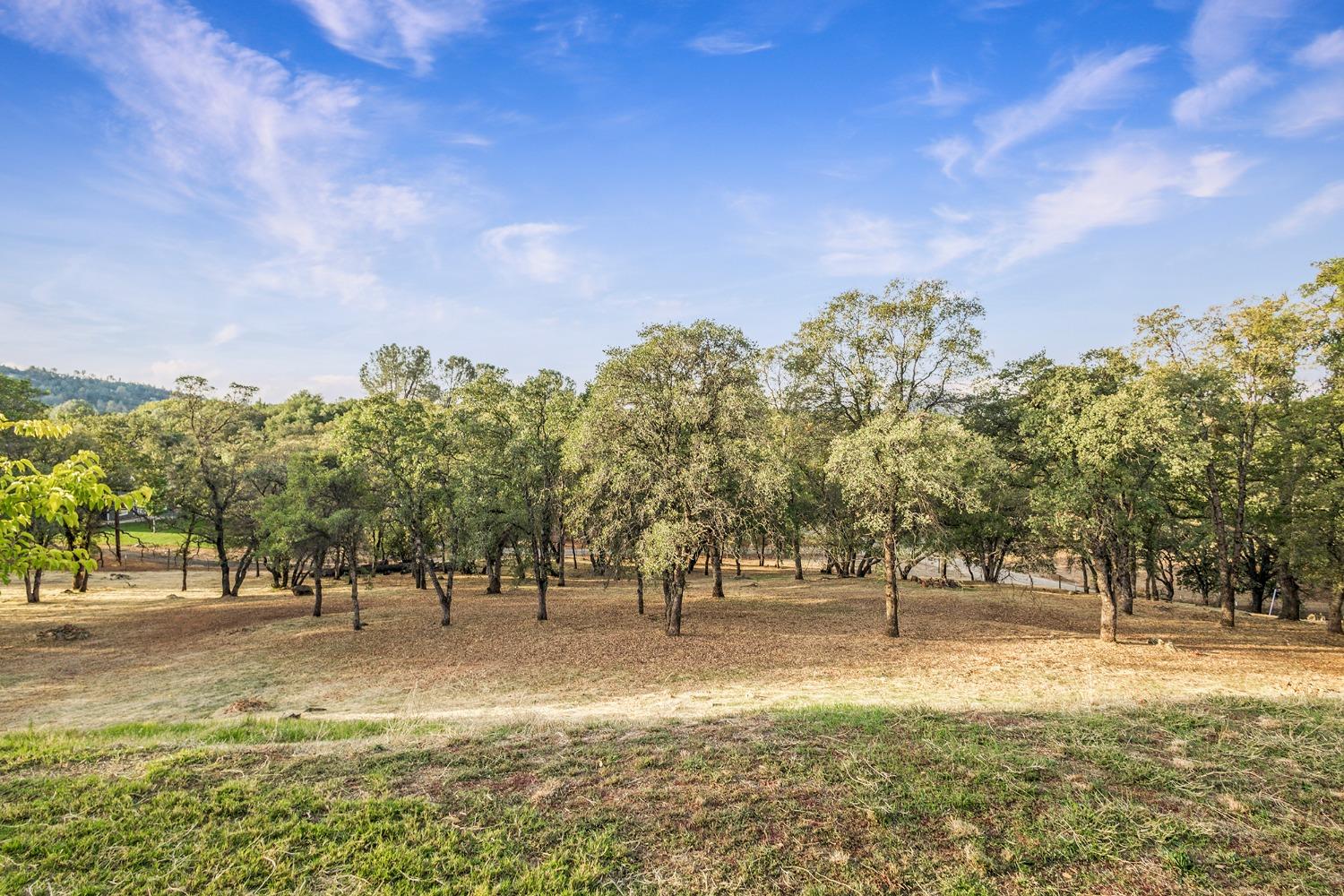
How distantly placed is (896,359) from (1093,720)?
1889 centimetres

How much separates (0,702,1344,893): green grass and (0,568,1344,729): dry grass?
293cm

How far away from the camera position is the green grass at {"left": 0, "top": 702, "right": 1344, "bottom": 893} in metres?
5.31

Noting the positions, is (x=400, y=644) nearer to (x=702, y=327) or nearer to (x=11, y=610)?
(x=702, y=327)

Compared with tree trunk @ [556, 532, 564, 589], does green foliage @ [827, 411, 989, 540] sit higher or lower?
higher

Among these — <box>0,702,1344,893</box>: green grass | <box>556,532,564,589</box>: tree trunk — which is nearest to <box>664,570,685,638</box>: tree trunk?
<box>0,702,1344,893</box>: green grass

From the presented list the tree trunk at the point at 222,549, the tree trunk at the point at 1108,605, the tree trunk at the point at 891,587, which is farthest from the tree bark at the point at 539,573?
the tree trunk at the point at 1108,605

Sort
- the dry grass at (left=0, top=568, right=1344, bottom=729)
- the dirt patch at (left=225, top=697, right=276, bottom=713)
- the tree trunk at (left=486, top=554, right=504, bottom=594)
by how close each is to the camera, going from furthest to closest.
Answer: the tree trunk at (left=486, top=554, right=504, bottom=594) < the dirt patch at (left=225, top=697, right=276, bottom=713) < the dry grass at (left=0, top=568, right=1344, bottom=729)

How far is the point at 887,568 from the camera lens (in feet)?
78.5

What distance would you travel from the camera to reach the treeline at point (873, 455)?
68.6 feet

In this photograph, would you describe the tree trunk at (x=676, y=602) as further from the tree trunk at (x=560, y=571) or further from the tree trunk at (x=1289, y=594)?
the tree trunk at (x=1289, y=594)

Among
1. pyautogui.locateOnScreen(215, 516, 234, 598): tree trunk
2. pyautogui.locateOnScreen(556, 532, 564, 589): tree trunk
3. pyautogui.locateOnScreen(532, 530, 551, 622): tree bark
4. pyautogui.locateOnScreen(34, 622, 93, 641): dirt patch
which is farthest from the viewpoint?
pyautogui.locateOnScreen(556, 532, 564, 589): tree trunk

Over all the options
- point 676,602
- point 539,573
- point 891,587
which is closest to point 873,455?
point 891,587

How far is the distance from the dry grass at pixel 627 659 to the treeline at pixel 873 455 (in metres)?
2.55

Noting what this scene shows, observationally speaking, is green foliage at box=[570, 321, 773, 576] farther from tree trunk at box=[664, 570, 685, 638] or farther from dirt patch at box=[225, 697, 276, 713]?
dirt patch at box=[225, 697, 276, 713]
